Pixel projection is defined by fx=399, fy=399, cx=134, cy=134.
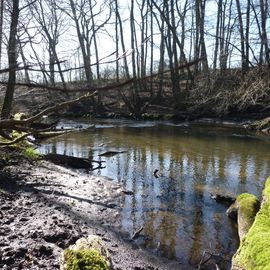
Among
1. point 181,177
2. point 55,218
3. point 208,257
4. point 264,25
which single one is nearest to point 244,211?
point 208,257

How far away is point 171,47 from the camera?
1405 inches

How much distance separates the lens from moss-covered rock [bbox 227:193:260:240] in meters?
6.35

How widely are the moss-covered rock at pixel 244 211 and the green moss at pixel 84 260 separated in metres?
2.99

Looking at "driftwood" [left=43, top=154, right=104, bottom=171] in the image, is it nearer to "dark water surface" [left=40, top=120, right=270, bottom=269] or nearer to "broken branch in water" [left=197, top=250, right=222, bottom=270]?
"dark water surface" [left=40, top=120, right=270, bottom=269]

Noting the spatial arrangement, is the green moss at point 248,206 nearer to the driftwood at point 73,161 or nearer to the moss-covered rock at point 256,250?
the moss-covered rock at point 256,250

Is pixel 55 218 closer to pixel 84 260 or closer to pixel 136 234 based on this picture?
pixel 136 234

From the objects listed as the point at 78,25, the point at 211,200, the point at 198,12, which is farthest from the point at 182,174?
the point at 78,25

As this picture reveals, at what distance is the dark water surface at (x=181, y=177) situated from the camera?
20.8 feet

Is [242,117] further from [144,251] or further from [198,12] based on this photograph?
[144,251]

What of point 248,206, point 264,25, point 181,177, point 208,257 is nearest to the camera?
point 208,257

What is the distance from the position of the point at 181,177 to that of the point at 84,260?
6968 mm

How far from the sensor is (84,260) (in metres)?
3.71

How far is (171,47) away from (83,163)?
2577 cm

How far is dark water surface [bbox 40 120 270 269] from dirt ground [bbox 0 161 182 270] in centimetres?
35
